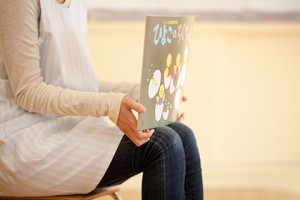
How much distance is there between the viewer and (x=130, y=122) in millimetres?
1144

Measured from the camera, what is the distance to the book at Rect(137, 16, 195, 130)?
3.69 feet

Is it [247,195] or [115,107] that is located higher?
[115,107]

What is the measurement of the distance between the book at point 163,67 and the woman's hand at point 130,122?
0.04ft

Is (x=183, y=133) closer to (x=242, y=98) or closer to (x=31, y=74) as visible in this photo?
(x=31, y=74)

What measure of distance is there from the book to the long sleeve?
7cm

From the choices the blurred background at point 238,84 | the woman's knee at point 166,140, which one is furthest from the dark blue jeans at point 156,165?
the blurred background at point 238,84

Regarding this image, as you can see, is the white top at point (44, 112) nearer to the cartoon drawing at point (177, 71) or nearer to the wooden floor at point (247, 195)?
the cartoon drawing at point (177, 71)

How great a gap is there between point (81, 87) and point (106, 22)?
930 mm

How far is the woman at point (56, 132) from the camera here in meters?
1.17

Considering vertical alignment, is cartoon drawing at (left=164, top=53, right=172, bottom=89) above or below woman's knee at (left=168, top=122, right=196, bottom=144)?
above

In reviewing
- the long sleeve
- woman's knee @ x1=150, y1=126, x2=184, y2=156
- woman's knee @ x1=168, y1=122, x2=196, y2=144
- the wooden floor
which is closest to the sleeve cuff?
the long sleeve

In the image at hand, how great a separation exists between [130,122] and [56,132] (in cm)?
22

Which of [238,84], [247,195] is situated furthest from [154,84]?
[247,195]

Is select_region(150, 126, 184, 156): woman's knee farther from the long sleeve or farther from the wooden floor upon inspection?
the wooden floor
